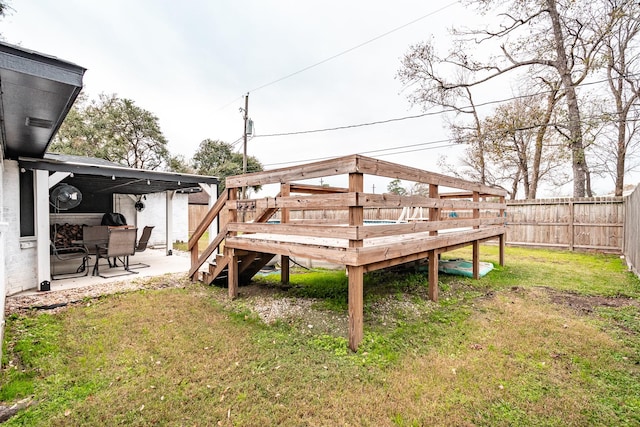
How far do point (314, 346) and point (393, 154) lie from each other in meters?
17.7

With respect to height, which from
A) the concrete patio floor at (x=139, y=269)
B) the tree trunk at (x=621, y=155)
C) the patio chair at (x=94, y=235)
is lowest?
the concrete patio floor at (x=139, y=269)

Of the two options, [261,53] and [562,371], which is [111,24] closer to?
[261,53]

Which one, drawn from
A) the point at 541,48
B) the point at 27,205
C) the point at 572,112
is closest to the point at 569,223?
the point at 572,112

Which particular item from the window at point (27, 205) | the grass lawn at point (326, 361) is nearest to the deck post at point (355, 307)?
the grass lawn at point (326, 361)

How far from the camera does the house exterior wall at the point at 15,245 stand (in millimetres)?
4852

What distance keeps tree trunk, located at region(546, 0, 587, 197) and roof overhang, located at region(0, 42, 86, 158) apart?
14.5 metres

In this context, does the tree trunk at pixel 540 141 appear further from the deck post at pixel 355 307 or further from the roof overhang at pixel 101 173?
the roof overhang at pixel 101 173

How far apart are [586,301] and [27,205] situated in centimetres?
959

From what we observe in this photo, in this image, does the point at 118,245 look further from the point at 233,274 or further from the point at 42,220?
the point at 233,274

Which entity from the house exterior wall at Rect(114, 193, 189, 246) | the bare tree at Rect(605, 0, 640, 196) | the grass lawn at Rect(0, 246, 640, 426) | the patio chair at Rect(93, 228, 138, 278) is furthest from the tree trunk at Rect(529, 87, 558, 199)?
the house exterior wall at Rect(114, 193, 189, 246)

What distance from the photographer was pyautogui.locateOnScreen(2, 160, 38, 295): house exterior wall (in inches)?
191

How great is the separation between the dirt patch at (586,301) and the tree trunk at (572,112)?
28.2 ft

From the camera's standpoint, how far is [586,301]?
4512 mm

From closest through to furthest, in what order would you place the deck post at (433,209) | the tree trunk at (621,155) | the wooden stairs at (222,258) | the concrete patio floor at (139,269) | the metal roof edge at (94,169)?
1. the deck post at (433,209)
2. the wooden stairs at (222,258)
3. the metal roof edge at (94,169)
4. the concrete patio floor at (139,269)
5. the tree trunk at (621,155)
